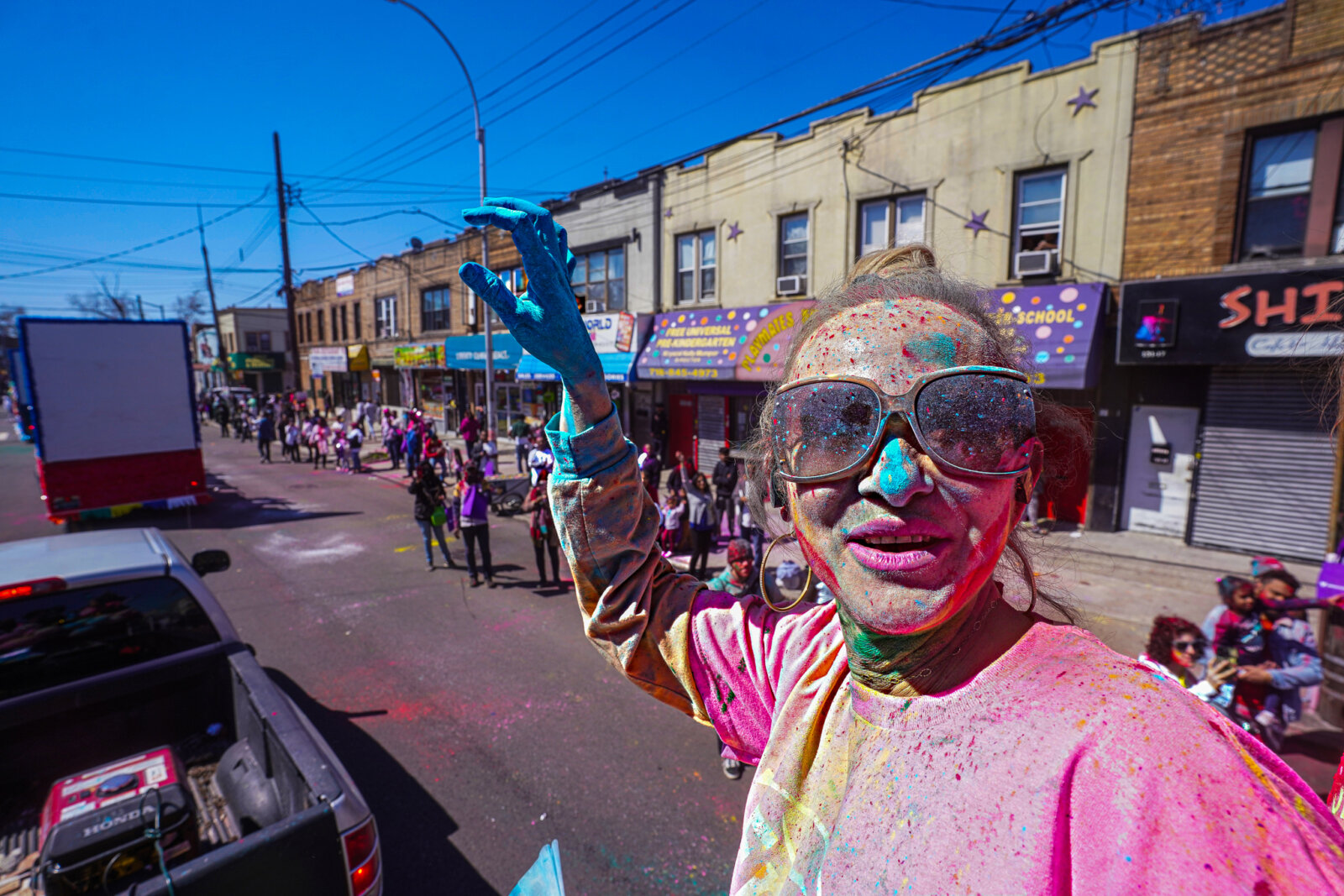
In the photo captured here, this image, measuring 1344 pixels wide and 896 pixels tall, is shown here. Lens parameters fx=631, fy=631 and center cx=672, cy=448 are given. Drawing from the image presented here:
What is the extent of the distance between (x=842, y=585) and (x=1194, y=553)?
11209 millimetres

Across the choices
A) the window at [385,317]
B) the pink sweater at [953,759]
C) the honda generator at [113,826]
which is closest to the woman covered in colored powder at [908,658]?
the pink sweater at [953,759]

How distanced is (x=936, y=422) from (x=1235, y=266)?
11029mm

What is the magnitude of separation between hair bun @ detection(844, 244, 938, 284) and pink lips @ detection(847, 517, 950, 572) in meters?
0.58

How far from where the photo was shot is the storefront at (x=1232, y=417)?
843 centimetres

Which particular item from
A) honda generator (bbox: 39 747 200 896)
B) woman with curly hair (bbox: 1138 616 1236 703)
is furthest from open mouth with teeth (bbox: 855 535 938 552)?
woman with curly hair (bbox: 1138 616 1236 703)

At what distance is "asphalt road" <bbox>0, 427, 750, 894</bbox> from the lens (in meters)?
3.69

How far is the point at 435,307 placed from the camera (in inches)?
1020

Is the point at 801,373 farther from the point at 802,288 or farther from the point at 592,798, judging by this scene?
the point at 802,288

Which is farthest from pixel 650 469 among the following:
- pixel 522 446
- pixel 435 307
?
pixel 435 307

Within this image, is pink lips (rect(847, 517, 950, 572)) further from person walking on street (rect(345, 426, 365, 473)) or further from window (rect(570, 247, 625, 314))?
person walking on street (rect(345, 426, 365, 473))

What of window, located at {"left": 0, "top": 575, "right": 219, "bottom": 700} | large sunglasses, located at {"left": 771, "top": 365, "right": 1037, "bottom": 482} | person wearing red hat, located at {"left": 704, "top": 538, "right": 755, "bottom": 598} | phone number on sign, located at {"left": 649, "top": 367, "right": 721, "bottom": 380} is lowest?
person wearing red hat, located at {"left": 704, "top": 538, "right": 755, "bottom": 598}

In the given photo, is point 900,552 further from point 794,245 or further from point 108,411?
point 108,411

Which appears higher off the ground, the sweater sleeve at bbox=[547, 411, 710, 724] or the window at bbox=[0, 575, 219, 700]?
the sweater sleeve at bbox=[547, 411, 710, 724]

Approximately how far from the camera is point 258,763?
3.17 meters
